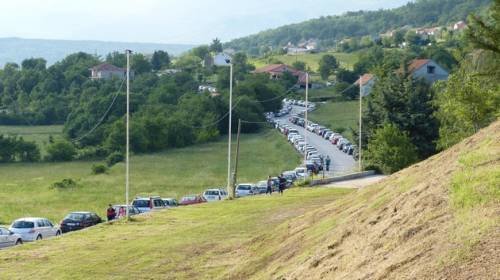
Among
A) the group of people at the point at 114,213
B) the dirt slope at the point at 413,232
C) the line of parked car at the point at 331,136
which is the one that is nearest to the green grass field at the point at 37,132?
the line of parked car at the point at 331,136

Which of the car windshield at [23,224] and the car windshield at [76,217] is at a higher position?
the car windshield at [23,224]

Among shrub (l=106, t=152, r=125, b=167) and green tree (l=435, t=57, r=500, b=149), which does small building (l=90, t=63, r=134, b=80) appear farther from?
green tree (l=435, t=57, r=500, b=149)

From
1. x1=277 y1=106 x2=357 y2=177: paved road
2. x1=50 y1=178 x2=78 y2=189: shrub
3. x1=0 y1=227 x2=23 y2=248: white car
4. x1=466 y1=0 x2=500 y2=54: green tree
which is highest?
x1=466 y1=0 x2=500 y2=54: green tree

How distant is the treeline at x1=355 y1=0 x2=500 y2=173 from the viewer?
4731 centimetres

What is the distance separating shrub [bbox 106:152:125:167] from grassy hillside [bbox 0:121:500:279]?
57.7m

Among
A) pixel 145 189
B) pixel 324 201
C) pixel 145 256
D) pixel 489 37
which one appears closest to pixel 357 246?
pixel 489 37

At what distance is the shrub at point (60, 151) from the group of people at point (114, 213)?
5587 centimetres

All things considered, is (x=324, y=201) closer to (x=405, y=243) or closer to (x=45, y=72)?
(x=405, y=243)

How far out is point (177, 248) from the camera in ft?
91.6

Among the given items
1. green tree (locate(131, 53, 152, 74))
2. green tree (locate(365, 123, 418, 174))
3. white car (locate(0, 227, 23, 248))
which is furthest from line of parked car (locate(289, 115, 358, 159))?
green tree (locate(131, 53, 152, 74))

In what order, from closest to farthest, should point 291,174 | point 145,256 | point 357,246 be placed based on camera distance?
point 357,246 → point 145,256 → point 291,174

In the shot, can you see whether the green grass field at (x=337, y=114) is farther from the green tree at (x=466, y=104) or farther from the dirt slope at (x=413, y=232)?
the dirt slope at (x=413, y=232)

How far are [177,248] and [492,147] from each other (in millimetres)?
12047

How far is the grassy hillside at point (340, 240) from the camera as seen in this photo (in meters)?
13.8
